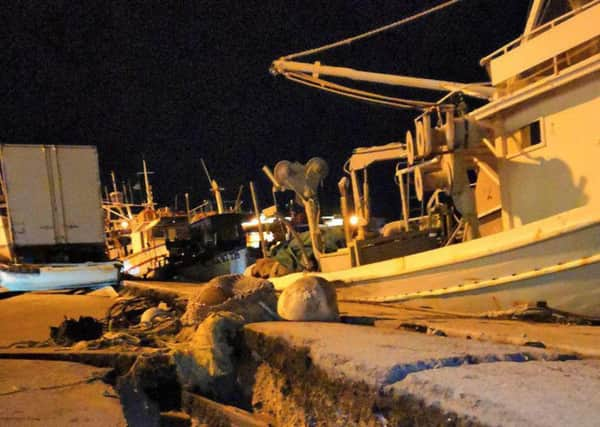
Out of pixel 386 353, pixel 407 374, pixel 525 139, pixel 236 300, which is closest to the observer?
pixel 407 374

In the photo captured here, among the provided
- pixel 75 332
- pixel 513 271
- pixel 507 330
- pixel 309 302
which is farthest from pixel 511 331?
pixel 75 332

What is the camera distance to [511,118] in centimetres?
788

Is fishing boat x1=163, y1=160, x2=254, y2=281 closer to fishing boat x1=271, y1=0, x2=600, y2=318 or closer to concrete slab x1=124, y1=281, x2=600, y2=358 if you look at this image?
fishing boat x1=271, y1=0, x2=600, y2=318

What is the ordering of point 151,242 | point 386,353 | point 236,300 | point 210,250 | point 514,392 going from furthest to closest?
point 151,242 < point 210,250 < point 236,300 < point 386,353 < point 514,392

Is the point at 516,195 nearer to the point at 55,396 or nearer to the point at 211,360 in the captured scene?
the point at 211,360

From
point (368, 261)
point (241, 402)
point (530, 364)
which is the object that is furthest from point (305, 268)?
point (530, 364)

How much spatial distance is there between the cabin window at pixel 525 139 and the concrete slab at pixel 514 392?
5277mm

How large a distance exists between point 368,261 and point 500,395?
22.1 ft

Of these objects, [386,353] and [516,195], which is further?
[516,195]

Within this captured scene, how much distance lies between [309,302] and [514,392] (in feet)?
9.89

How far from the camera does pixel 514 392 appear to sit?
232cm

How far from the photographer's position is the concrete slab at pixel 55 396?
3.27 m

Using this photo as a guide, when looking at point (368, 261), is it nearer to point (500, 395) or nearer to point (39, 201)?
point (500, 395)

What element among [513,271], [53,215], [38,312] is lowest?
[38,312]
